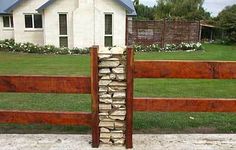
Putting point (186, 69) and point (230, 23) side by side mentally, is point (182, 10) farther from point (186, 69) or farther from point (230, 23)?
point (186, 69)

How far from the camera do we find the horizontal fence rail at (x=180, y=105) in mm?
4441

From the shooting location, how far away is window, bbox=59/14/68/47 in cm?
2234

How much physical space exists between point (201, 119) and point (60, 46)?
17.7 meters

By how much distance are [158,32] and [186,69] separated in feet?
67.9

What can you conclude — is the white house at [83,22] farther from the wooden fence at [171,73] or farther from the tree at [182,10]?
the tree at [182,10]

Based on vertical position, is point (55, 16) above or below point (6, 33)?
above

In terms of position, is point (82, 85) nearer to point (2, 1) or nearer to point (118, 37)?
point (118, 37)

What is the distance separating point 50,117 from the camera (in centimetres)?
452

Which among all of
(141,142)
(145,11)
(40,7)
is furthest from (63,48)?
(145,11)

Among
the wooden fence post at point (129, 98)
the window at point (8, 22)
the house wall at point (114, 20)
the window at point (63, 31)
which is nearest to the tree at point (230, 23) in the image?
the house wall at point (114, 20)

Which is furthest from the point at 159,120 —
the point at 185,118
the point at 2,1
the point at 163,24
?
the point at 2,1

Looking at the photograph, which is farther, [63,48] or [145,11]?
[145,11]

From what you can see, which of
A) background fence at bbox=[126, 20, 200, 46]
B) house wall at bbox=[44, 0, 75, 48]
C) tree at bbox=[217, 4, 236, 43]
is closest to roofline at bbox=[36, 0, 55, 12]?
house wall at bbox=[44, 0, 75, 48]

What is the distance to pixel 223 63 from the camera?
4.36 meters
